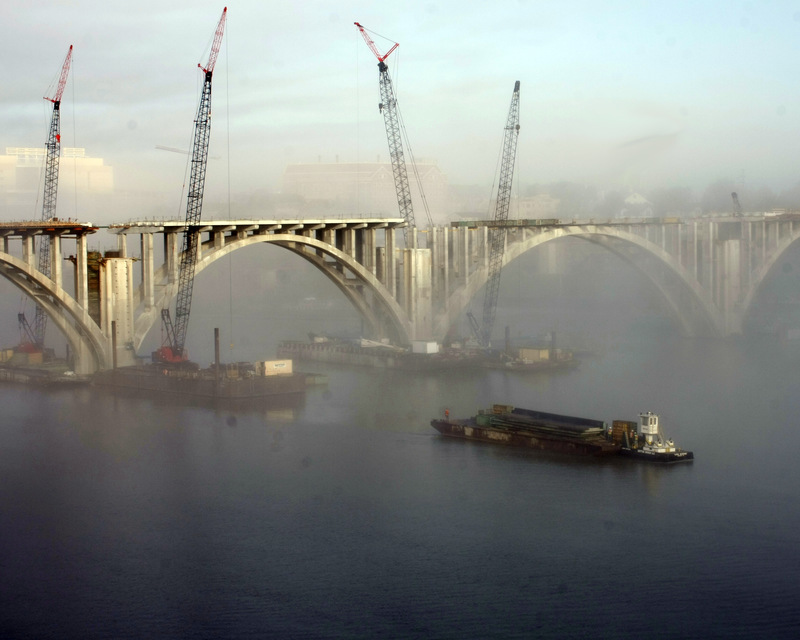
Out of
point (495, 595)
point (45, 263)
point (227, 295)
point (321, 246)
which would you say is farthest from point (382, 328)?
point (227, 295)

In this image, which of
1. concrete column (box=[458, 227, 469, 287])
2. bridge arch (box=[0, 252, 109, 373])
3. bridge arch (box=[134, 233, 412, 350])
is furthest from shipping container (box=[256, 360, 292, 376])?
concrete column (box=[458, 227, 469, 287])

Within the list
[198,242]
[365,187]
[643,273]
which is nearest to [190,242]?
[198,242]

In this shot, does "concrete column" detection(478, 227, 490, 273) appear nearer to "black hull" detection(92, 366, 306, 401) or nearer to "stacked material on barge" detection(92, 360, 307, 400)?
"stacked material on barge" detection(92, 360, 307, 400)

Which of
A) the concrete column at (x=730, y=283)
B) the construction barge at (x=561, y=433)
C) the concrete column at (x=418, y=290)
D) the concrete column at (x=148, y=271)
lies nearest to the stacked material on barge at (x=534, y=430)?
the construction barge at (x=561, y=433)

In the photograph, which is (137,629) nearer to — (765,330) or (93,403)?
(93,403)

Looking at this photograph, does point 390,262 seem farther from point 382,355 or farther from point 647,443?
point 647,443
